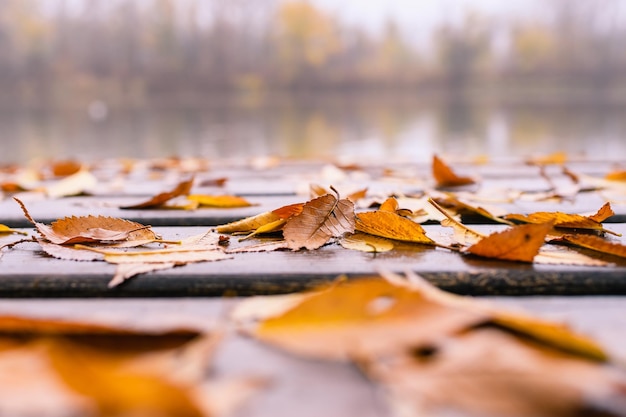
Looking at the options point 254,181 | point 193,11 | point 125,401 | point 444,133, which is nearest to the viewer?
point 125,401

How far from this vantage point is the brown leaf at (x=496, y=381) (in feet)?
0.95

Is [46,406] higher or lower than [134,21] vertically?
lower

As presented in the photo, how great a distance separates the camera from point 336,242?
0.62 m

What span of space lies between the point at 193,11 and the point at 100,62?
498cm

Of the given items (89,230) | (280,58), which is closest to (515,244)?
(89,230)

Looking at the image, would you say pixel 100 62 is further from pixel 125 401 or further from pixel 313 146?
pixel 125 401

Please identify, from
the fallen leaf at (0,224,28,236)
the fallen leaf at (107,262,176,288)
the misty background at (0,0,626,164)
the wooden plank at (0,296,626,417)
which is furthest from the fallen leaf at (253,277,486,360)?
the misty background at (0,0,626,164)

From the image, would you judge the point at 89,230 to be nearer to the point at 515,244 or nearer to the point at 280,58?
the point at 515,244

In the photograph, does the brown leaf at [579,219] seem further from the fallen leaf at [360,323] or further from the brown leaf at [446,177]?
the brown leaf at [446,177]

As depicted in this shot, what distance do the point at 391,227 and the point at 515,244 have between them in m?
0.14

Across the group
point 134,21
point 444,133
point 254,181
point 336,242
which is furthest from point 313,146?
point 134,21

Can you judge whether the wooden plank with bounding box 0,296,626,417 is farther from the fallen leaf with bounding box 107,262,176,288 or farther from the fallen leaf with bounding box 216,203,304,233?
the fallen leaf with bounding box 216,203,304,233

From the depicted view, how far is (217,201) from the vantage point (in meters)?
0.90

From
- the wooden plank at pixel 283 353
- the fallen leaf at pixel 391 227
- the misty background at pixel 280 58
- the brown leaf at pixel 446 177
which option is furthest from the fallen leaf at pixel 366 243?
the misty background at pixel 280 58
